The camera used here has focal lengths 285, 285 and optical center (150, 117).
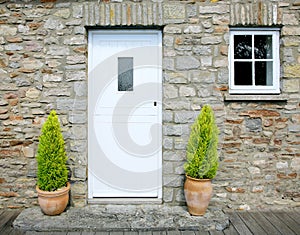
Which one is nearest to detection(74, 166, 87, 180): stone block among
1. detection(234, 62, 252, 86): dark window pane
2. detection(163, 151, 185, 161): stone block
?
detection(163, 151, 185, 161): stone block

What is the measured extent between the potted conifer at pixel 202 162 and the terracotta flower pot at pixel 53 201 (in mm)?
1457

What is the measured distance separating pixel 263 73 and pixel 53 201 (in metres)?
3.08

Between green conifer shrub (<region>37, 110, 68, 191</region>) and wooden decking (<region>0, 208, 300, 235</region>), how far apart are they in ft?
1.77

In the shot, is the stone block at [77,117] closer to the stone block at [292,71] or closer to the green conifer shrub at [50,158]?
the green conifer shrub at [50,158]

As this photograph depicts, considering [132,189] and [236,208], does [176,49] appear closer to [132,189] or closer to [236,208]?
[132,189]

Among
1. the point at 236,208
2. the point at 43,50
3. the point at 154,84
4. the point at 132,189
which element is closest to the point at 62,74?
the point at 43,50

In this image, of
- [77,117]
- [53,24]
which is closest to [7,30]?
[53,24]

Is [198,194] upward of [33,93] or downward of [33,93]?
downward

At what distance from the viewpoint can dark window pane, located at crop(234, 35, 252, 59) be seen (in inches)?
147

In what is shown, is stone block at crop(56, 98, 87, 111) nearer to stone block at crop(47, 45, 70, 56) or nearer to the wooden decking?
stone block at crop(47, 45, 70, 56)

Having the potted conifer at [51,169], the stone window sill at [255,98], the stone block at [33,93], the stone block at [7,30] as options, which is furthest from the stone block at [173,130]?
the stone block at [7,30]

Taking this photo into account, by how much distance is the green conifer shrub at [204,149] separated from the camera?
3.21 m

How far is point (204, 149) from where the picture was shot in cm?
320

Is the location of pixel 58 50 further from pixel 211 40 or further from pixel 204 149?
pixel 204 149
